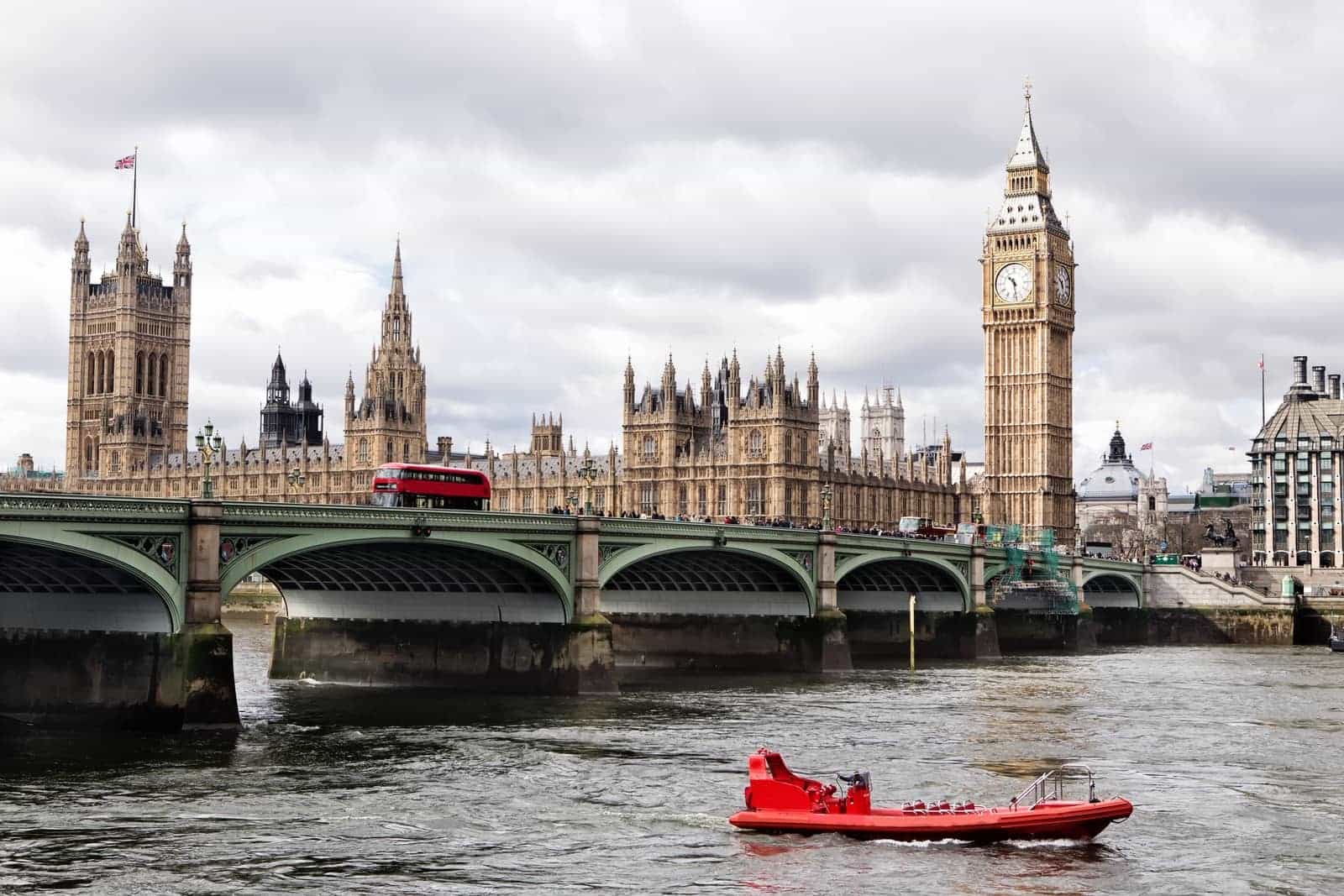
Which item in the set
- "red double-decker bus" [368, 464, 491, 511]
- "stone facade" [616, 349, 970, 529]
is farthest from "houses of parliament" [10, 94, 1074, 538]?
"red double-decker bus" [368, 464, 491, 511]

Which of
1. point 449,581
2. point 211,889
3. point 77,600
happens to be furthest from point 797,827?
point 449,581

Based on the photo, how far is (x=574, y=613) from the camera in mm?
59844

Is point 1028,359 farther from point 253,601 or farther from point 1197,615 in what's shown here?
point 253,601

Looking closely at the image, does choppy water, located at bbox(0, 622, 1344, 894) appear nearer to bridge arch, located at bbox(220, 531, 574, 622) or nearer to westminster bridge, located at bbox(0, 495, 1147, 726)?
westminster bridge, located at bbox(0, 495, 1147, 726)

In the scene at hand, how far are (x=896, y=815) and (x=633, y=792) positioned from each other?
7.38 meters

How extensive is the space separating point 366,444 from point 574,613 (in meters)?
108

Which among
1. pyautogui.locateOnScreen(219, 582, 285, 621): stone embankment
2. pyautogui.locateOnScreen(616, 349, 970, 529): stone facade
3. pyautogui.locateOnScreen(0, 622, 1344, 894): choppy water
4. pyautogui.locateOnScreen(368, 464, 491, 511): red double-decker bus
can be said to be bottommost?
pyautogui.locateOnScreen(0, 622, 1344, 894): choppy water

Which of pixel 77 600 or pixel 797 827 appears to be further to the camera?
pixel 77 600

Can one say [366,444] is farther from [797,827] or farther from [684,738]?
[797,827]

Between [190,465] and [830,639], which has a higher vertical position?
[190,465]

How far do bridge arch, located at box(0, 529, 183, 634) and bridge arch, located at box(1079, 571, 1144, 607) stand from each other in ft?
274

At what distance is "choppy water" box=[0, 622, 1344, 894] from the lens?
31.2m

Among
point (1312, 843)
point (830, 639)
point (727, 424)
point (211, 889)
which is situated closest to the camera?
point (211, 889)

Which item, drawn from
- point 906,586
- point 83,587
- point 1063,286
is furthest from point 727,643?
point 1063,286
